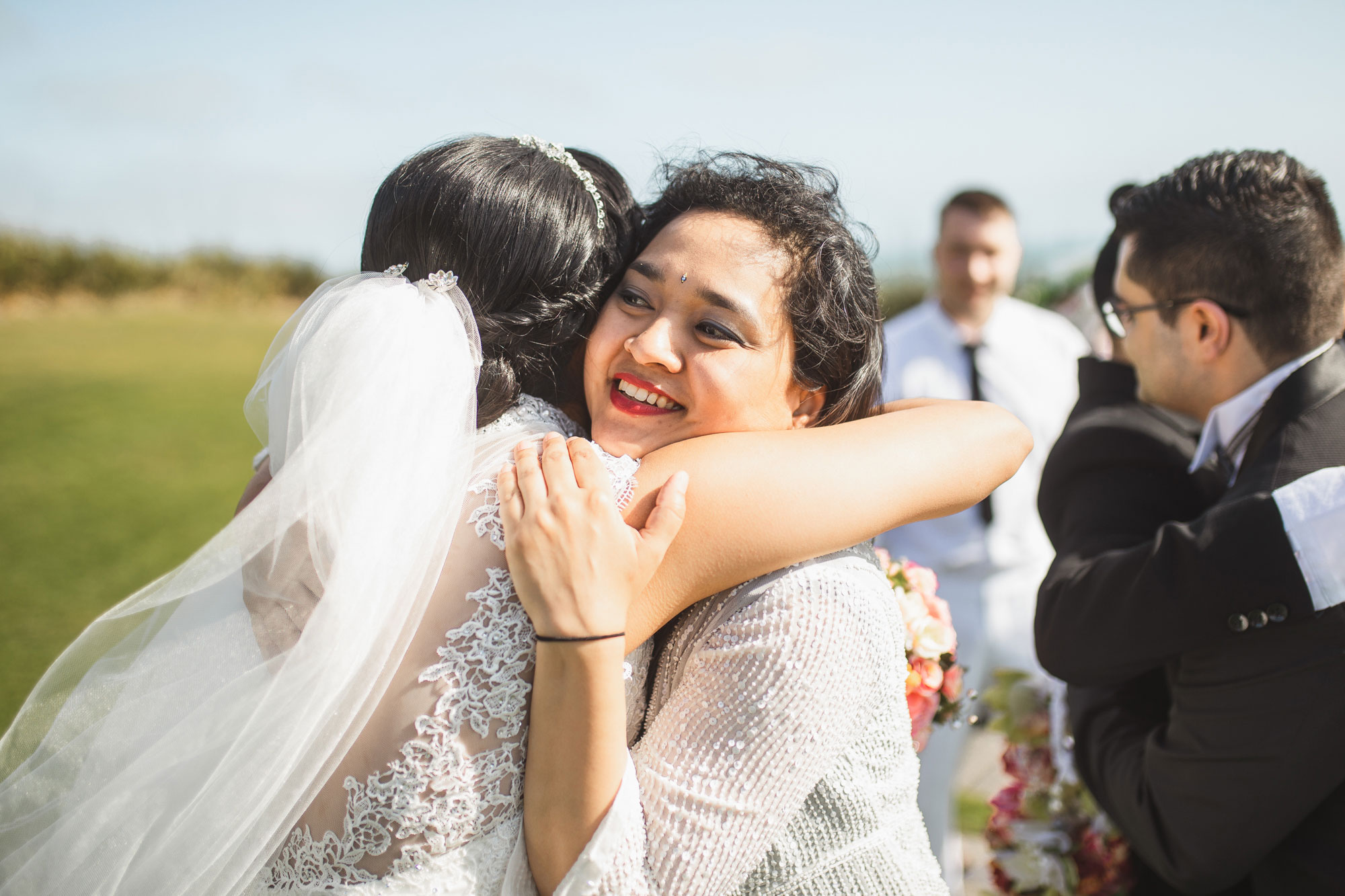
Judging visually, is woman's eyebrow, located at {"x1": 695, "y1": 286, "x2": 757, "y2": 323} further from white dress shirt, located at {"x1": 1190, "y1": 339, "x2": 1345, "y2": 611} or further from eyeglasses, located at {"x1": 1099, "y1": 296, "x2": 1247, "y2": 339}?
eyeglasses, located at {"x1": 1099, "y1": 296, "x2": 1247, "y2": 339}

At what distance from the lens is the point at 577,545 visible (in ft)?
5.07

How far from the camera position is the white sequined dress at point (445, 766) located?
157 cm

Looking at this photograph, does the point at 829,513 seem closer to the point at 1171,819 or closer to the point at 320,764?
the point at 320,764

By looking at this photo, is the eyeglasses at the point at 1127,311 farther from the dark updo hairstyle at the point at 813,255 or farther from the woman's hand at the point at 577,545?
the woman's hand at the point at 577,545

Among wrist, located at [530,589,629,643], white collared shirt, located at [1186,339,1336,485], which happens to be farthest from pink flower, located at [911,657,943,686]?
wrist, located at [530,589,629,643]

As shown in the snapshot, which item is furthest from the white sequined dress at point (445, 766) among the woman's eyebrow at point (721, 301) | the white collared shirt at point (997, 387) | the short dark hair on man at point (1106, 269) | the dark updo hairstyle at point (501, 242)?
the white collared shirt at point (997, 387)

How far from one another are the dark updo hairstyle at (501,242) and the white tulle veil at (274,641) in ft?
0.43

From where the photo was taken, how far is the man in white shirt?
5.50 meters

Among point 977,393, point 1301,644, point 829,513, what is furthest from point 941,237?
point 829,513

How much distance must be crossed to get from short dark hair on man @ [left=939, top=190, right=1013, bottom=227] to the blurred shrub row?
23970mm

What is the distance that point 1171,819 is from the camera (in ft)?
7.66

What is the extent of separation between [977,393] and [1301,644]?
403 cm

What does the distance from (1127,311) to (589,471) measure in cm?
216

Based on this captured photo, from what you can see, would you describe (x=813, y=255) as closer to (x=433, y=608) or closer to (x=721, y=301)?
(x=721, y=301)
